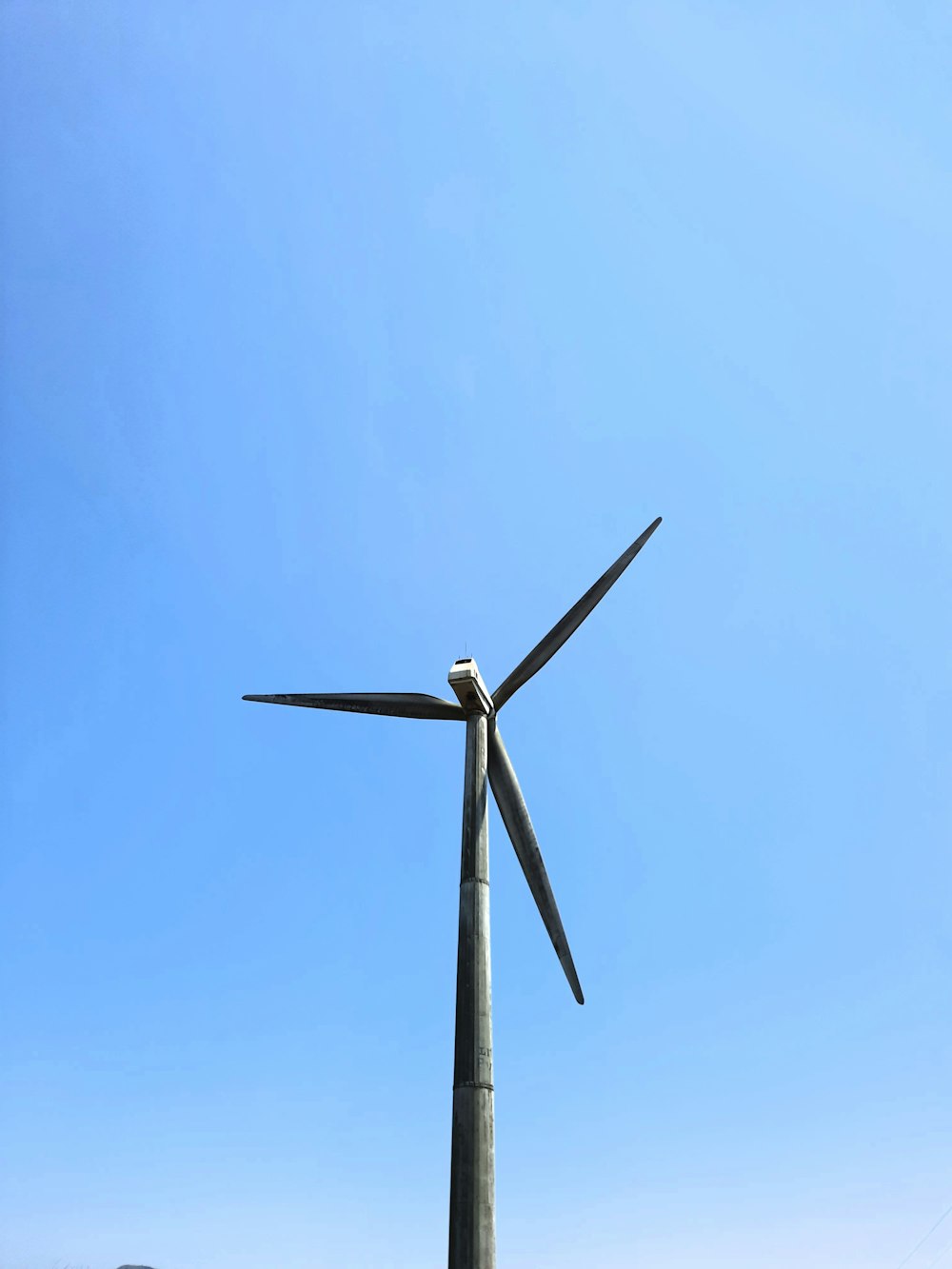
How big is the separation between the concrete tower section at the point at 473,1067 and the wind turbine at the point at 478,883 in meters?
0.01

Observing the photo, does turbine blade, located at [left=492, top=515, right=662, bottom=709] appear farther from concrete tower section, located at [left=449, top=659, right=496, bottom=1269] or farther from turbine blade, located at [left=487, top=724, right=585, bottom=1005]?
concrete tower section, located at [left=449, top=659, right=496, bottom=1269]

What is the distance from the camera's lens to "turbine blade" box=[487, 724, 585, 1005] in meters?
19.4

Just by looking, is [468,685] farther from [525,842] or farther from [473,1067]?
[473,1067]

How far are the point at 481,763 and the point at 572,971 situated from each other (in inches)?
215

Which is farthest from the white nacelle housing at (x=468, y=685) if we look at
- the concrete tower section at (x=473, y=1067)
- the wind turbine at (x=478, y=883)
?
the concrete tower section at (x=473, y=1067)

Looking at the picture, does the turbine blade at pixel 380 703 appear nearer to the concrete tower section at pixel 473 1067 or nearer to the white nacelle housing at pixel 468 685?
the white nacelle housing at pixel 468 685

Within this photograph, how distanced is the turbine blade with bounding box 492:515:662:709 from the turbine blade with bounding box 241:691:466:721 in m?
1.31

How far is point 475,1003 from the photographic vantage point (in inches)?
561

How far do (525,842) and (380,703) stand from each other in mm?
5103

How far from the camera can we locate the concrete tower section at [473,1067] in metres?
12.6

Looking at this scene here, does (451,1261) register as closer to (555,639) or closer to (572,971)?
(572,971)

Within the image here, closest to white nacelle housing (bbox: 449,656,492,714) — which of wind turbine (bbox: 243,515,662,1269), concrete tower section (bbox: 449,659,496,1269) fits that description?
wind turbine (bbox: 243,515,662,1269)

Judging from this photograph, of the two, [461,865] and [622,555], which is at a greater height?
[622,555]

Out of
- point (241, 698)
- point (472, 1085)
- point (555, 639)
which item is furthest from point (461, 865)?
point (241, 698)
